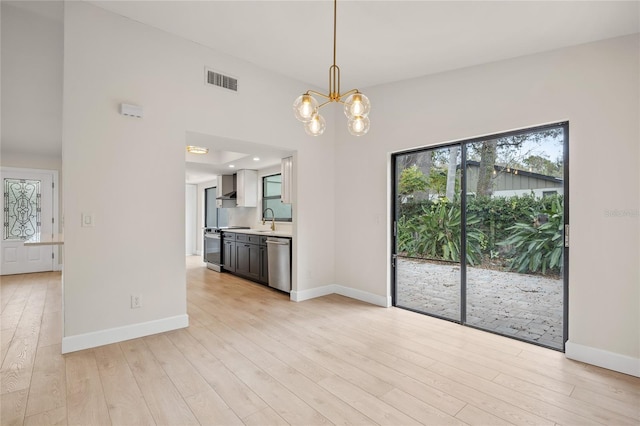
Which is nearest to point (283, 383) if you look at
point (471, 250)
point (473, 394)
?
point (473, 394)

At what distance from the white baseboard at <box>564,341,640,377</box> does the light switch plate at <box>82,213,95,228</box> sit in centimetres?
459

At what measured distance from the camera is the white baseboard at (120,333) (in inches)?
111

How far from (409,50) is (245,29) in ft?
5.71

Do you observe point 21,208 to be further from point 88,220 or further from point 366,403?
point 366,403

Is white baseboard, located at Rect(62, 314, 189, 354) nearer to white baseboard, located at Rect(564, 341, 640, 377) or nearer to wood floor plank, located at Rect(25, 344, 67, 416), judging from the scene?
wood floor plank, located at Rect(25, 344, 67, 416)

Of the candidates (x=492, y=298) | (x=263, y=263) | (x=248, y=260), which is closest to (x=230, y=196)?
(x=248, y=260)

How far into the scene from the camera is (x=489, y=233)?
348 centimetres

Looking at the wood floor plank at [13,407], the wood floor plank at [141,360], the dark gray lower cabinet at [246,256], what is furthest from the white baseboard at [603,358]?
the wood floor plank at [13,407]

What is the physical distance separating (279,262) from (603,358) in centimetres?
389

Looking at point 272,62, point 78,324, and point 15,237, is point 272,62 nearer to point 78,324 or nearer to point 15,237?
point 78,324

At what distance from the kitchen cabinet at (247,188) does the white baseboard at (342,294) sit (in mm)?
3096

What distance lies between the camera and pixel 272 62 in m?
3.88

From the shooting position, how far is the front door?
659 centimetres

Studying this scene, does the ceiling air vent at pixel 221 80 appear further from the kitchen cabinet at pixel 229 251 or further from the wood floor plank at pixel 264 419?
the wood floor plank at pixel 264 419
